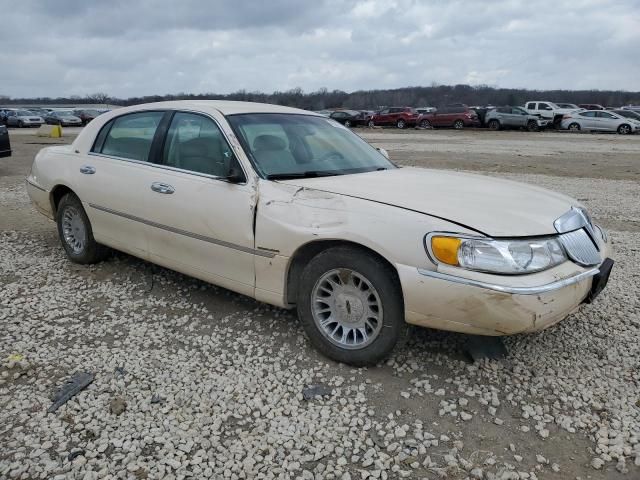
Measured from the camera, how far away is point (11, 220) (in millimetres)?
7070

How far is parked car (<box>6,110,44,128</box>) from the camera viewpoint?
40875mm

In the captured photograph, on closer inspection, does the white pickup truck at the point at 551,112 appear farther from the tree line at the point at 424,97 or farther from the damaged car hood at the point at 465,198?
the tree line at the point at 424,97

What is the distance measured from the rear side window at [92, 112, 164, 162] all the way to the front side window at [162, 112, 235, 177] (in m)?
0.25

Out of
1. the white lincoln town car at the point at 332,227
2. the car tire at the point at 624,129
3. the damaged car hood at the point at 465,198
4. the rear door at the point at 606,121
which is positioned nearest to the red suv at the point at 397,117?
the rear door at the point at 606,121

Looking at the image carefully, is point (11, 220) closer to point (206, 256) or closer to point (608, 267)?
Result: point (206, 256)

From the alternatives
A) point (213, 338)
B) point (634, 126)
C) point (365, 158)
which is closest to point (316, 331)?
point (213, 338)

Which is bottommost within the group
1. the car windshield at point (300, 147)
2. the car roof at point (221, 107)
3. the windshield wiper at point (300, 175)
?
the windshield wiper at point (300, 175)

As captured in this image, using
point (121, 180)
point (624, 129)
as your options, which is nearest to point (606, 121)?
point (624, 129)

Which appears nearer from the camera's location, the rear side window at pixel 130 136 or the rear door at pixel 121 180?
the rear door at pixel 121 180

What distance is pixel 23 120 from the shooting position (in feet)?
134

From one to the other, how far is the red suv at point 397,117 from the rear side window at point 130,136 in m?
34.6

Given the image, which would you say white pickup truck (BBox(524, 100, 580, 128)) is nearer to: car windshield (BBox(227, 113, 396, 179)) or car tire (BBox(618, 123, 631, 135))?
car tire (BBox(618, 123, 631, 135))

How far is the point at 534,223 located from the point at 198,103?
2.66 m

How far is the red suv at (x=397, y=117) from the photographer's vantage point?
37.7m
